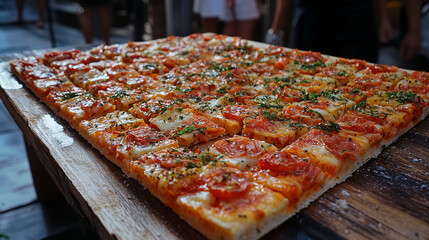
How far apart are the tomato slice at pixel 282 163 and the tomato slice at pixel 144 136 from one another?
772mm

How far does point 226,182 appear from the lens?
192 cm

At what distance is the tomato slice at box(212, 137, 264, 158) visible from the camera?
7.48 ft

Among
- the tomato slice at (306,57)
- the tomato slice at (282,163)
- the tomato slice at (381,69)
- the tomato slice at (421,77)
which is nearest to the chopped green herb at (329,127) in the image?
the tomato slice at (282,163)

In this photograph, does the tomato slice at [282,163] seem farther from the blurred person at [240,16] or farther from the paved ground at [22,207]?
the blurred person at [240,16]

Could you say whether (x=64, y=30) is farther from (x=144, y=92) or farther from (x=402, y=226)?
(x=402, y=226)

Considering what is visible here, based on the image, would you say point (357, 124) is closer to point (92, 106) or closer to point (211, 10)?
point (92, 106)

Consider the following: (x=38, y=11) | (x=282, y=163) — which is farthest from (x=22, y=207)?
(x=38, y=11)

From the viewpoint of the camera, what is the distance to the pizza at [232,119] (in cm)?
191

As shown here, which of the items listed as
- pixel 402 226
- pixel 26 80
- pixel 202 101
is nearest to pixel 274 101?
pixel 202 101

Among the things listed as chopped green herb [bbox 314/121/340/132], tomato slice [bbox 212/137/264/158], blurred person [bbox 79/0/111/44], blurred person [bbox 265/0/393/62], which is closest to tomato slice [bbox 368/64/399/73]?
chopped green herb [bbox 314/121/340/132]

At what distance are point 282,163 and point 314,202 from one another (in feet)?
0.92

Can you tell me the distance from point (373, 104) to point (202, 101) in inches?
58.1

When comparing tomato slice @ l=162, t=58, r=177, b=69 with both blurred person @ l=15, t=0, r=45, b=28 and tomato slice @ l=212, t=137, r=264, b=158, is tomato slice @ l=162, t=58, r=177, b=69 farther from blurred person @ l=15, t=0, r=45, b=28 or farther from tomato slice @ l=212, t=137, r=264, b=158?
blurred person @ l=15, t=0, r=45, b=28

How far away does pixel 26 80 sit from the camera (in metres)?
3.81
